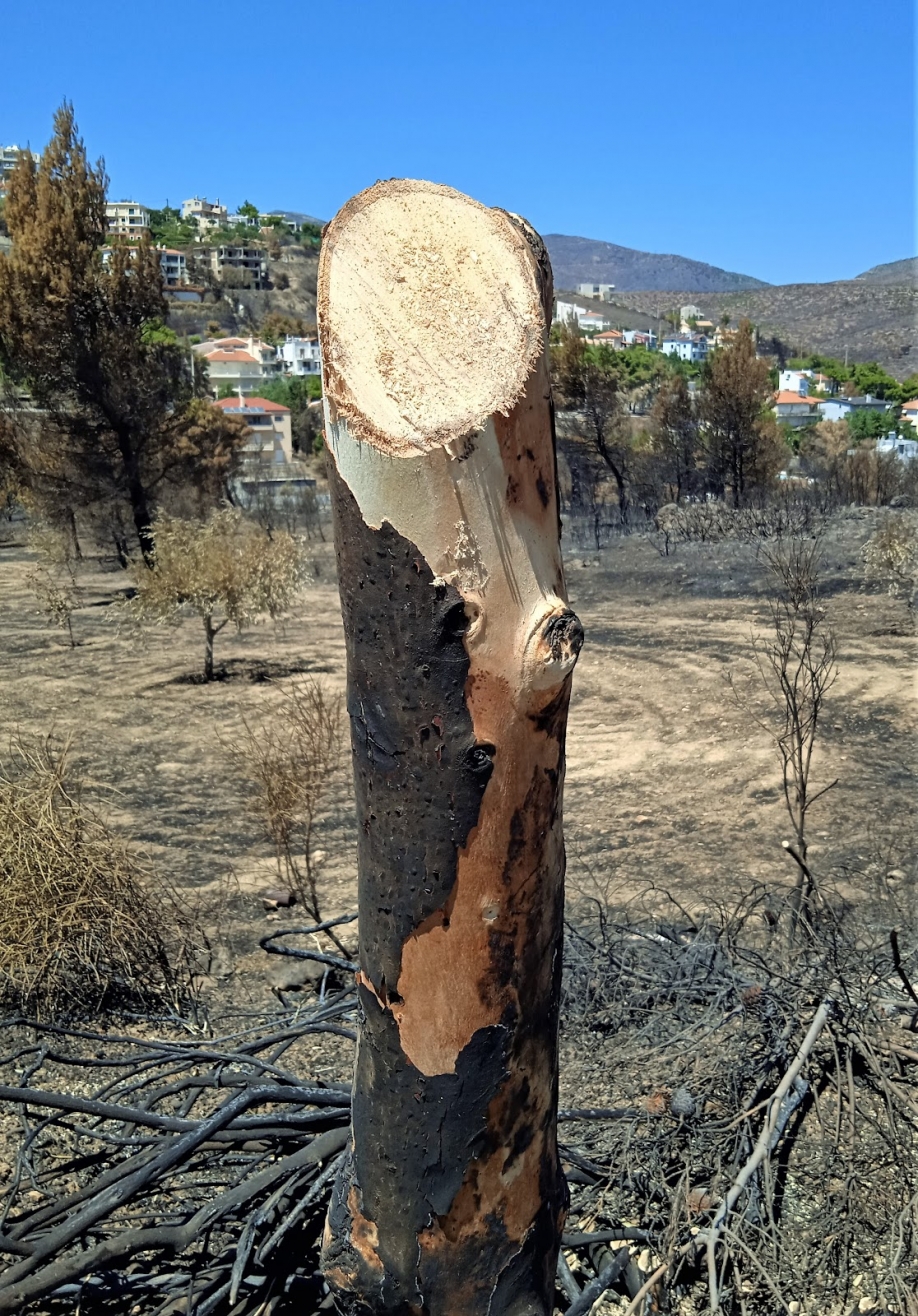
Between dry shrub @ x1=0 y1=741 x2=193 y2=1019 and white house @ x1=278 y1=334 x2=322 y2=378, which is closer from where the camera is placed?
dry shrub @ x1=0 y1=741 x2=193 y2=1019

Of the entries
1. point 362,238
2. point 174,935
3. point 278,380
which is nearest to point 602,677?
point 174,935

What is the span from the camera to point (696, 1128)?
2.52 m

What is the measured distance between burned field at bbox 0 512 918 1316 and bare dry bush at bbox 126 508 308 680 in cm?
90

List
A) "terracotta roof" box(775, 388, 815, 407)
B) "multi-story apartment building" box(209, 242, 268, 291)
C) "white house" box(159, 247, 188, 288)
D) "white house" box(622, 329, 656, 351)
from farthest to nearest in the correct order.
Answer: "white house" box(622, 329, 656, 351) < "white house" box(159, 247, 188, 288) < "multi-story apartment building" box(209, 242, 268, 291) < "terracotta roof" box(775, 388, 815, 407)

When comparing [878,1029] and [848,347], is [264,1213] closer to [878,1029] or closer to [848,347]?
[878,1029]

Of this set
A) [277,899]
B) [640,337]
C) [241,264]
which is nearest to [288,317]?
[241,264]

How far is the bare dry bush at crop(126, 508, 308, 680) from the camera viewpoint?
1339cm

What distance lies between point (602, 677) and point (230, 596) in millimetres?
4766

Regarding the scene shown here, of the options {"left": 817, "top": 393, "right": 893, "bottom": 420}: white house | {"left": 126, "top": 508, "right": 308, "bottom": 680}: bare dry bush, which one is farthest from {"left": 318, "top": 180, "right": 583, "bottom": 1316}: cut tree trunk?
{"left": 817, "top": 393, "right": 893, "bottom": 420}: white house

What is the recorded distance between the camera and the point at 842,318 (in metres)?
109

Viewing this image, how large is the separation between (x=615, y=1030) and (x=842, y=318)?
384ft

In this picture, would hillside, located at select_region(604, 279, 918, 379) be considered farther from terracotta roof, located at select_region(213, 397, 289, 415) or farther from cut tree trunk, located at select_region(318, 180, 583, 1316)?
cut tree trunk, located at select_region(318, 180, 583, 1316)

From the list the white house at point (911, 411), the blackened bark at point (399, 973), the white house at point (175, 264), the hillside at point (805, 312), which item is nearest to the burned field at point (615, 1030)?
the blackened bark at point (399, 973)

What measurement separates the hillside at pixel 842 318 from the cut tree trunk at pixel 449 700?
87.6m
